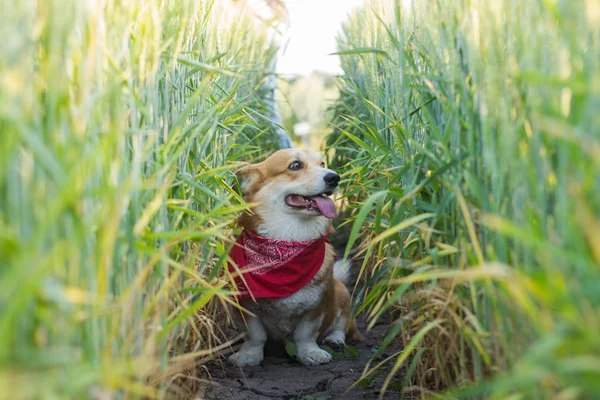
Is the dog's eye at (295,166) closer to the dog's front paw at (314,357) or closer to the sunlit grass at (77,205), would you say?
the dog's front paw at (314,357)

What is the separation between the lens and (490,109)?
173 cm

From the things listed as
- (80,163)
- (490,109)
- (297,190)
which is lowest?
(297,190)

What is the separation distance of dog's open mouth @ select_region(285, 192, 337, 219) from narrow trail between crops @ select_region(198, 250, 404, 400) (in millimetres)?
825

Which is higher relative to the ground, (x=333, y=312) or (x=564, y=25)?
(x=564, y=25)

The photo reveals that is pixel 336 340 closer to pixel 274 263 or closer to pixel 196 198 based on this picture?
pixel 274 263

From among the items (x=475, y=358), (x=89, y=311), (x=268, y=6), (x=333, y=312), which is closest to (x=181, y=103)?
(x=89, y=311)

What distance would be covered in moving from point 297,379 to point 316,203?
3.55 feet

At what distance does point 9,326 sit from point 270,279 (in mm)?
2403

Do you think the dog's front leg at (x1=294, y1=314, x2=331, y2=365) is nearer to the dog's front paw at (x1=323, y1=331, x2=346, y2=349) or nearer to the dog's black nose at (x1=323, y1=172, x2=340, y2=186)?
the dog's front paw at (x1=323, y1=331, x2=346, y2=349)

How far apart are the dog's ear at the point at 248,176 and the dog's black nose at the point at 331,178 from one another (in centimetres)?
49

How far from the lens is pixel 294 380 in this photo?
321 cm

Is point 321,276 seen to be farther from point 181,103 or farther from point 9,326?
point 9,326

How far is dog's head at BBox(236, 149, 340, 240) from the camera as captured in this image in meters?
3.74

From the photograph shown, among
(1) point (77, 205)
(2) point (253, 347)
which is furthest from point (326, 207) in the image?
(1) point (77, 205)
